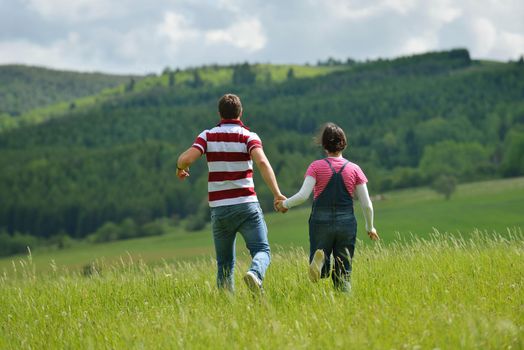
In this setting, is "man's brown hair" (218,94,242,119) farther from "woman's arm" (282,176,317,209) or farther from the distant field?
the distant field

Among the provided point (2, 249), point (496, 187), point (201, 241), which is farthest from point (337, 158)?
Result: point (2, 249)

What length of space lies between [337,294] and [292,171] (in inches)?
6307

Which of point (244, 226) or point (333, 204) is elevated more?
point (333, 204)

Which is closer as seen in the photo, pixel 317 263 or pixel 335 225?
pixel 317 263

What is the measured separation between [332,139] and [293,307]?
1.85 m

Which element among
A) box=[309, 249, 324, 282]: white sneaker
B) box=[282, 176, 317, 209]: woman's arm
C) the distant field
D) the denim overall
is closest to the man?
box=[282, 176, 317, 209]: woman's arm

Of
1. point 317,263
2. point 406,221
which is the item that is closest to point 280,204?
point 317,263

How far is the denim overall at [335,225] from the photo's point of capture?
7.15m

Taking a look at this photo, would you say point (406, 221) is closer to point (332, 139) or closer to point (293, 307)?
point (332, 139)

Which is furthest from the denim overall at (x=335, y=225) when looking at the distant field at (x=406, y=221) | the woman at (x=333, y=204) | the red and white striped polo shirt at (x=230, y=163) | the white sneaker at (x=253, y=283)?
the distant field at (x=406, y=221)

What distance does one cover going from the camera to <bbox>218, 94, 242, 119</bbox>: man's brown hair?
293 inches

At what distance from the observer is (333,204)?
23.7ft

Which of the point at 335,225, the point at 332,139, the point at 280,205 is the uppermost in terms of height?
the point at 332,139

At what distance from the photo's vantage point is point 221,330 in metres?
5.49
